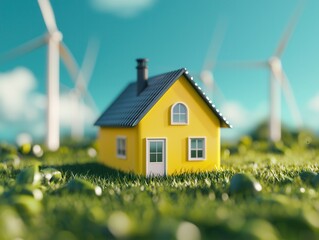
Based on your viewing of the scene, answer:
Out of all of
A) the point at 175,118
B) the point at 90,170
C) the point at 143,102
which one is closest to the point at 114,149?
the point at 90,170

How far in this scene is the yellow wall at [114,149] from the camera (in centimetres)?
1484

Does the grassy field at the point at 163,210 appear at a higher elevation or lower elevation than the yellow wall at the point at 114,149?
lower

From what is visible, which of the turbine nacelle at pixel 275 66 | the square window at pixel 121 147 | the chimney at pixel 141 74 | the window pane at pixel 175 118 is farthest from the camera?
the turbine nacelle at pixel 275 66

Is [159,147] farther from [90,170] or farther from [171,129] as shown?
[90,170]

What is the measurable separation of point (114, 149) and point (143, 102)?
2.46m

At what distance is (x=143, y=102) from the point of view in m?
15.4

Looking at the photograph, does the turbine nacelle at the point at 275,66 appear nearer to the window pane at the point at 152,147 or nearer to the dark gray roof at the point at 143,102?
the dark gray roof at the point at 143,102

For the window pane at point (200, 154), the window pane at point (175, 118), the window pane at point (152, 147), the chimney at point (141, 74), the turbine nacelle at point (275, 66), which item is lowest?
the window pane at point (200, 154)

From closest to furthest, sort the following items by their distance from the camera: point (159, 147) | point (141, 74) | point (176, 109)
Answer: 1. point (159, 147)
2. point (176, 109)
3. point (141, 74)

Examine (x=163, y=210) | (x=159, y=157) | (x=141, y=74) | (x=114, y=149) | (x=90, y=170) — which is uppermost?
(x=141, y=74)

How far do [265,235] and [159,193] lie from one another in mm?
3898

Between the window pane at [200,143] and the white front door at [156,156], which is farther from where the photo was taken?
the window pane at [200,143]

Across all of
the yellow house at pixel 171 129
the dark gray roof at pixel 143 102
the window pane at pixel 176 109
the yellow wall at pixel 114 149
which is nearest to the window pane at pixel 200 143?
the yellow house at pixel 171 129

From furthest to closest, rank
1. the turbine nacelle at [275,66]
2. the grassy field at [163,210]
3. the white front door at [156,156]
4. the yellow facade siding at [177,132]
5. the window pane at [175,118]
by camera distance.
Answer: the turbine nacelle at [275,66] → the window pane at [175,118] → the yellow facade siding at [177,132] → the white front door at [156,156] → the grassy field at [163,210]
